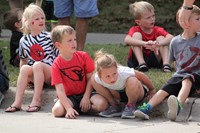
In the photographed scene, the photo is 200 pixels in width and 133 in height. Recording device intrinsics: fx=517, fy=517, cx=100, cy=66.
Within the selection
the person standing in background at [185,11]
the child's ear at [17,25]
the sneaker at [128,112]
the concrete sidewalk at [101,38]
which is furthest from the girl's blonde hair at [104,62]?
the concrete sidewalk at [101,38]

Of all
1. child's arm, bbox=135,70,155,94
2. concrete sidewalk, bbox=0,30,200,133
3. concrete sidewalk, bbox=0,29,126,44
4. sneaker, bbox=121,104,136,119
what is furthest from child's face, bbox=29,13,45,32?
concrete sidewalk, bbox=0,29,126,44

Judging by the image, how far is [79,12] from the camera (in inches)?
263

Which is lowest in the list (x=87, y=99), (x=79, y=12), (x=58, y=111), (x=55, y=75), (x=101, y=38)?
(x=101, y=38)

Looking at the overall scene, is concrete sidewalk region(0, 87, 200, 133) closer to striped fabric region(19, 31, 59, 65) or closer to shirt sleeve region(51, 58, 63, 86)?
shirt sleeve region(51, 58, 63, 86)

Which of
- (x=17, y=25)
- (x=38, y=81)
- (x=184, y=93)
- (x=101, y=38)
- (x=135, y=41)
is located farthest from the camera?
(x=101, y=38)

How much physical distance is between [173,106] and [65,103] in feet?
3.68

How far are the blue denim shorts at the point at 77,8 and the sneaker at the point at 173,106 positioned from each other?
203cm

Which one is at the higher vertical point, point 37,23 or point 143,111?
point 37,23

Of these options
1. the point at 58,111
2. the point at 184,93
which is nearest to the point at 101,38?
the point at 58,111

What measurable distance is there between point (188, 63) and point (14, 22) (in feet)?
9.02

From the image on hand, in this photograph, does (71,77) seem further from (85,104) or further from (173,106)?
(173,106)

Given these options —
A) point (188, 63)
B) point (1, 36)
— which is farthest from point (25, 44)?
point (1, 36)

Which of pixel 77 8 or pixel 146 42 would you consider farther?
pixel 77 8

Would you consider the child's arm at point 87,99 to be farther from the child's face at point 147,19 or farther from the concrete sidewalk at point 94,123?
the child's face at point 147,19
